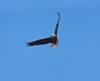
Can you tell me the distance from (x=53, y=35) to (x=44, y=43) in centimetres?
58

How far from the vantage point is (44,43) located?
112 meters

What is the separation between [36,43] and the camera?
112188 mm

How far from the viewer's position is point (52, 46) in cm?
11212

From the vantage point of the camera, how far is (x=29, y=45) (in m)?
112

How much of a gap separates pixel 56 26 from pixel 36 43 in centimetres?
123

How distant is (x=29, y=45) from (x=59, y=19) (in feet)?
6.26

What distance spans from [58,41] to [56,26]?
710mm

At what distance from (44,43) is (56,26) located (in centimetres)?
99

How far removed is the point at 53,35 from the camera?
112 meters

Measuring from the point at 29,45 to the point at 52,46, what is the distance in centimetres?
109

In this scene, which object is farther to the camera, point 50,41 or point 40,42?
point 50,41

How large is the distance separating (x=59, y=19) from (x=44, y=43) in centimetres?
132

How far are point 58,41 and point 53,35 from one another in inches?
15.2

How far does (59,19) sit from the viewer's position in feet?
367
